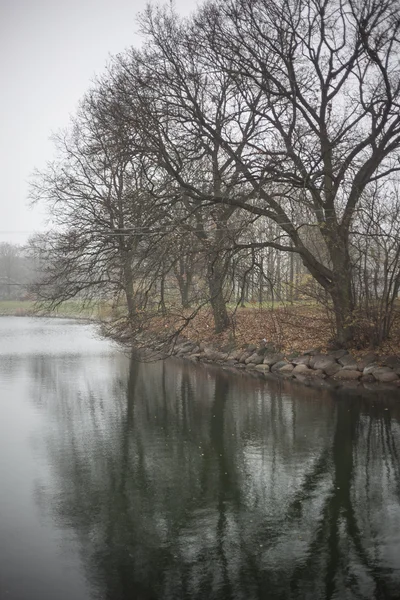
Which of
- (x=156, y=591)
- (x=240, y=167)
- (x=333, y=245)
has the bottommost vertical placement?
(x=156, y=591)

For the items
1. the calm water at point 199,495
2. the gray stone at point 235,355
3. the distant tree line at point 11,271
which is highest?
the distant tree line at point 11,271

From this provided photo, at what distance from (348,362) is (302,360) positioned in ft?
5.30

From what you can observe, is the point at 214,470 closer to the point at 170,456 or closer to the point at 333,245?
the point at 170,456

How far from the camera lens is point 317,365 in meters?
17.0

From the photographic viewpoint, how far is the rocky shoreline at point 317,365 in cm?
1536

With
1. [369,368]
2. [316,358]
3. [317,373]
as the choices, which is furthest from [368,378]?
[316,358]

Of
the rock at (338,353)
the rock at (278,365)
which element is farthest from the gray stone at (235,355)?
the rock at (338,353)

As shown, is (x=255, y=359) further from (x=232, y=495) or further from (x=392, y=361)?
(x=232, y=495)

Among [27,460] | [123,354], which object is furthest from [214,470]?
[123,354]

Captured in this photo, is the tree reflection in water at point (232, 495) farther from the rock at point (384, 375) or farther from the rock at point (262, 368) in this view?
the rock at point (262, 368)

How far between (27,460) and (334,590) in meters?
5.86

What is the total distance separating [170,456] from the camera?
9.88 metres

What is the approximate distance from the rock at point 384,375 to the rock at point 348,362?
70 centimetres

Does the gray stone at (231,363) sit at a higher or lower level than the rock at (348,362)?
lower
